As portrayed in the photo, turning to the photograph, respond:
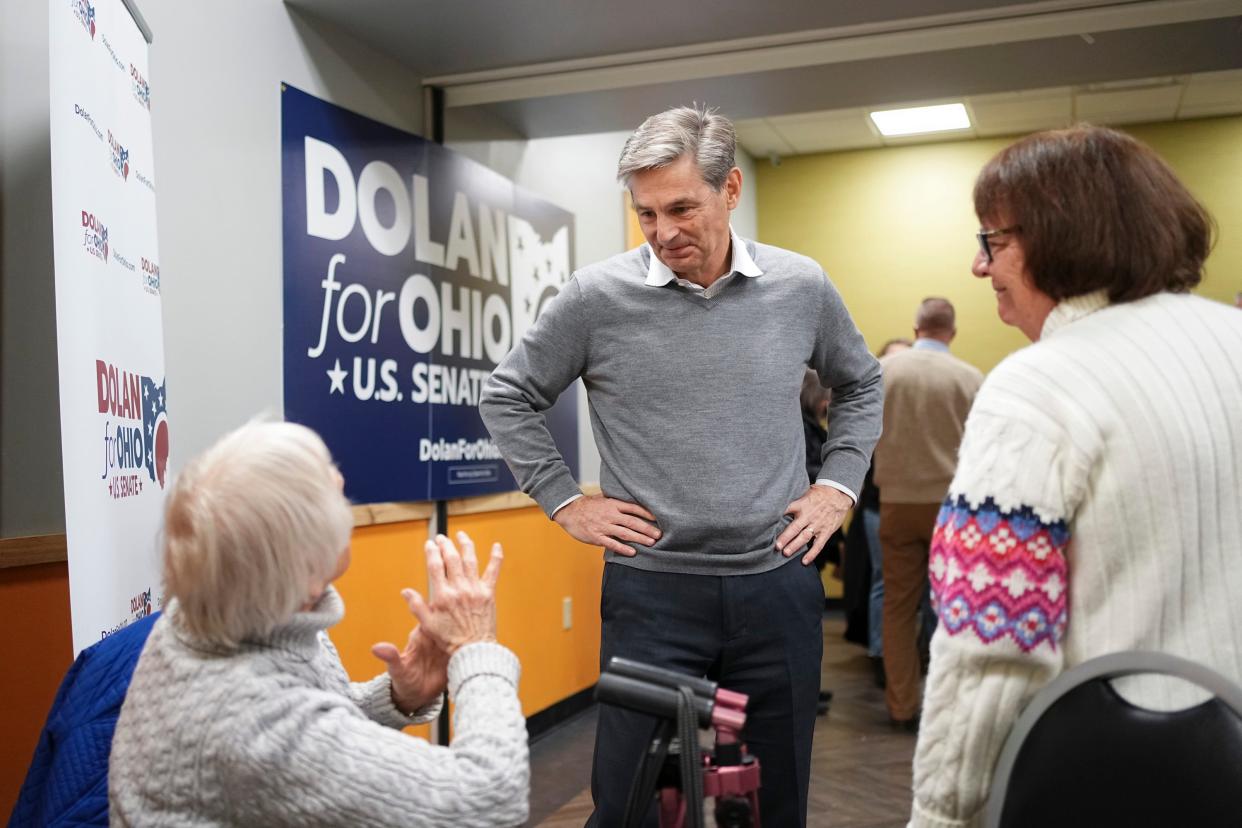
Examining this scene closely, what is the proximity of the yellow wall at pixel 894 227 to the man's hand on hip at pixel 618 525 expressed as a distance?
18.4ft

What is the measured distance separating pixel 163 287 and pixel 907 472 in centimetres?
299

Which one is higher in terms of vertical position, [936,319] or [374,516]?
[936,319]

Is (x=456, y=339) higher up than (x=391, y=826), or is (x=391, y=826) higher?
(x=456, y=339)

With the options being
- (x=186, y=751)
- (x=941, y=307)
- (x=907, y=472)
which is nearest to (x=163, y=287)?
(x=186, y=751)

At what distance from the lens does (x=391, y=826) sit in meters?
1.10

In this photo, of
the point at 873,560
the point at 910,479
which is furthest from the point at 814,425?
the point at 873,560

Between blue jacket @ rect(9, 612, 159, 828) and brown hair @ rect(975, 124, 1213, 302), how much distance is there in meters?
1.24

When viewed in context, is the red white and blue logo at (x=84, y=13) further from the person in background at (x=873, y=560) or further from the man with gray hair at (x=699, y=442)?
the person in background at (x=873, y=560)

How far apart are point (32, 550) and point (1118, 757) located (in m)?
2.02

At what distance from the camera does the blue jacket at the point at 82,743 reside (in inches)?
53.7

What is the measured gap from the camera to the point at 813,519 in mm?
1972

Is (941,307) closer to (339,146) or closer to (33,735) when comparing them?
(339,146)

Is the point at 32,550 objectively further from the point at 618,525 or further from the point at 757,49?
the point at 757,49

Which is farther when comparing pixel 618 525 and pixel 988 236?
pixel 618 525
